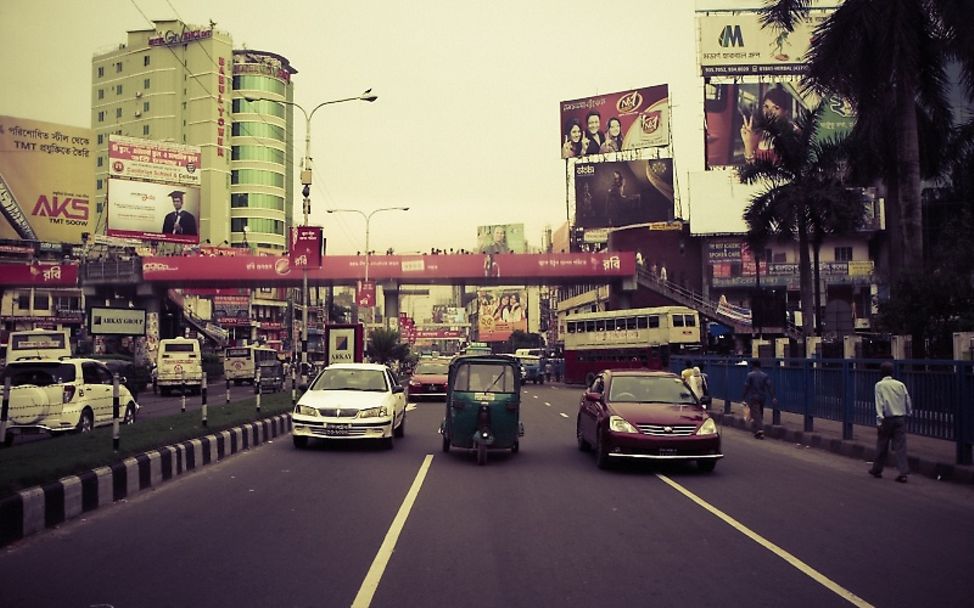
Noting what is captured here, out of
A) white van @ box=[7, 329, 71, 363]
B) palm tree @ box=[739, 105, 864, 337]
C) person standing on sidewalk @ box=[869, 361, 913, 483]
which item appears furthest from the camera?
palm tree @ box=[739, 105, 864, 337]

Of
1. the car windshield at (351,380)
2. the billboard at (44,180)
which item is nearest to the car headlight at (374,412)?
the car windshield at (351,380)

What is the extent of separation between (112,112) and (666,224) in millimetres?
73971

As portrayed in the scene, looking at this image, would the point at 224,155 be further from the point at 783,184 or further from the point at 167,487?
the point at 167,487

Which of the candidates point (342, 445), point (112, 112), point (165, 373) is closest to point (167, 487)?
point (342, 445)

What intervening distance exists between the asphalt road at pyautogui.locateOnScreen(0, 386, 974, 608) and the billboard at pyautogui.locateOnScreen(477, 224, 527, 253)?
118 meters

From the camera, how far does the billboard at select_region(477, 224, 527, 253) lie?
131500mm

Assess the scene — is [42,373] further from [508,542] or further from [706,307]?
[706,307]

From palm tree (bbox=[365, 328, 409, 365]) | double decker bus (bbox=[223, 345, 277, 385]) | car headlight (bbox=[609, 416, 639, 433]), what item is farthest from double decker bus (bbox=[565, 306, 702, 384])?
car headlight (bbox=[609, 416, 639, 433])

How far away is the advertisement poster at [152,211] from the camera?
54906 mm

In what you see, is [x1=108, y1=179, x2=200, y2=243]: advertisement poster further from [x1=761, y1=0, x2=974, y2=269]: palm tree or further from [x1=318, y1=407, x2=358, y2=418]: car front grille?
[x1=318, y1=407, x2=358, y2=418]: car front grille

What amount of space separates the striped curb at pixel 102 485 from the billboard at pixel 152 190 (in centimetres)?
4322

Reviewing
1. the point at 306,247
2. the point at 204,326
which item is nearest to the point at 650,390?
the point at 306,247

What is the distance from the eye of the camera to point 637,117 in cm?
7356

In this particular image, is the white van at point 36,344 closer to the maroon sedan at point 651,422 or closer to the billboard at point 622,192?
the maroon sedan at point 651,422
